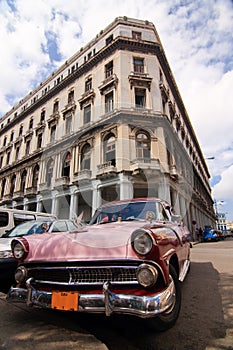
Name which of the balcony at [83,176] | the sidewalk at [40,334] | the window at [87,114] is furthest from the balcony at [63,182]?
the sidewalk at [40,334]

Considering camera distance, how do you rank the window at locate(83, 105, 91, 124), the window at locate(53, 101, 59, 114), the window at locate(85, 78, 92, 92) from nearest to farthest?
1. the window at locate(83, 105, 91, 124)
2. the window at locate(85, 78, 92, 92)
3. the window at locate(53, 101, 59, 114)

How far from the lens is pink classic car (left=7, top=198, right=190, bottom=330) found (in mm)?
1794

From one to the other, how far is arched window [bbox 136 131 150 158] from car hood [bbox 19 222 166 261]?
13712 mm

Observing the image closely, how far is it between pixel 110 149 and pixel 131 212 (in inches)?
533

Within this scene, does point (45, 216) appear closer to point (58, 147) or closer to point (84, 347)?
point (84, 347)

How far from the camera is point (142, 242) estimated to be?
1.98 m

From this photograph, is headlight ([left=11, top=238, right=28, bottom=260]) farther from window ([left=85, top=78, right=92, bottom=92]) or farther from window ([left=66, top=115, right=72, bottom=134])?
window ([left=85, top=78, right=92, bottom=92])

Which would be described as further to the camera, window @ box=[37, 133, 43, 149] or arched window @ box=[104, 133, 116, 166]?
window @ box=[37, 133, 43, 149]

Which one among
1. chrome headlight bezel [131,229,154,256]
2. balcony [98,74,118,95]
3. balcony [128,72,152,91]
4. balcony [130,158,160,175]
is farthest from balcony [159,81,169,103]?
chrome headlight bezel [131,229,154,256]

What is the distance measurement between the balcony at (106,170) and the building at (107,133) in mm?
76

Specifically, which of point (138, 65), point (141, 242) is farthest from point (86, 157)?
point (141, 242)

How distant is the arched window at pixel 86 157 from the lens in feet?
59.2

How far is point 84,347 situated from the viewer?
6.33 feet

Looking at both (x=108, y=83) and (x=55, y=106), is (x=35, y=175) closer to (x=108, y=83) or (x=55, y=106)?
(x=55, y=106)
